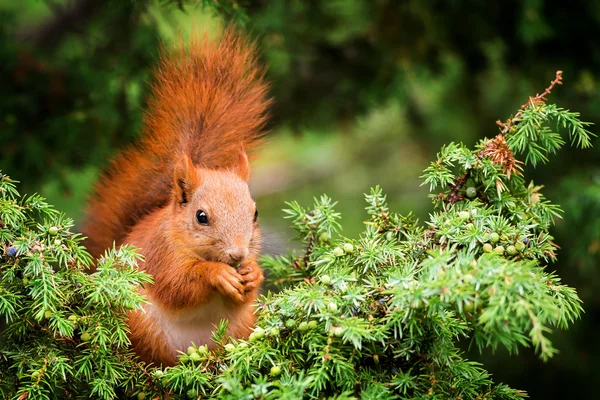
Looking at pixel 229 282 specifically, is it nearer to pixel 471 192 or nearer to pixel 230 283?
pixel 230 283

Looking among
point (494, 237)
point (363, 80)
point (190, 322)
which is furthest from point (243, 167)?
point (363, 80)

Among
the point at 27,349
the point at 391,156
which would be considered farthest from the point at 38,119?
the point at 391,156

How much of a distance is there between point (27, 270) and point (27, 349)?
0.18m

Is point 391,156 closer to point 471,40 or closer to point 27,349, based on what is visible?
point 471,40

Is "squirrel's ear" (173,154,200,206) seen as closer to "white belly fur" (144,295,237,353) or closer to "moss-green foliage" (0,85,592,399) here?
"white belly fur" (144,295,237,353)

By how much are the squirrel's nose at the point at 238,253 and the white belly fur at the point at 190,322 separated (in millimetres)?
143

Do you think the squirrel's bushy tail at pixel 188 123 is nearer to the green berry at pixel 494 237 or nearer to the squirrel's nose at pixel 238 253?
the squirrel's nose at pixel 238 253

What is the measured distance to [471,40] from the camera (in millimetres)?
2953

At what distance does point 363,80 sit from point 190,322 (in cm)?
156

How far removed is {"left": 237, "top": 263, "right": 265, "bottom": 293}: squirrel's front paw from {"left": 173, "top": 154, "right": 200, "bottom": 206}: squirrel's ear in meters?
0.29

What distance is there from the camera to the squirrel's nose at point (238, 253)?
5.89ft

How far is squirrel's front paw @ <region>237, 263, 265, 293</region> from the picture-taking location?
176 centimetres

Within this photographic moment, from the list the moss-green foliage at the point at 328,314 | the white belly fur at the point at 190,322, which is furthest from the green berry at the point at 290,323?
the white belly fur at the point at 190,322

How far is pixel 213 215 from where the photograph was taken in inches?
74.8
